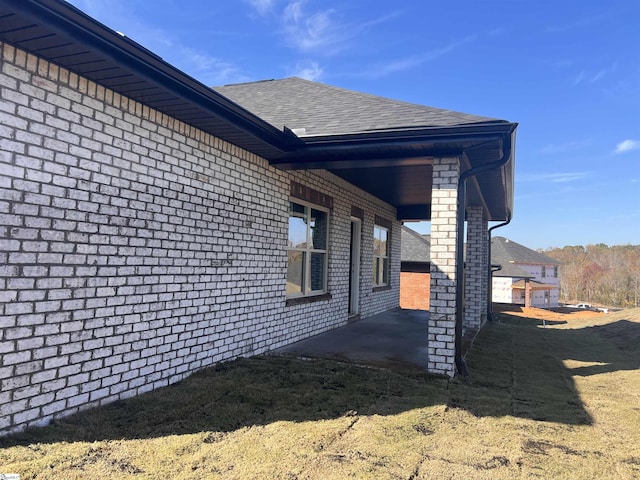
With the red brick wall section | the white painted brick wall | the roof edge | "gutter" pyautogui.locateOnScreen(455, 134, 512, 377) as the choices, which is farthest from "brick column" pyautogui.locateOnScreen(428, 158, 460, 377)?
the red brick wall section

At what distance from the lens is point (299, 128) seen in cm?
546

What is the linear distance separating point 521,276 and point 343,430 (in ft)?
105

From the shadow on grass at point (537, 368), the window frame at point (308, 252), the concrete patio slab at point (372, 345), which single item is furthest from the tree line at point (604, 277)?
the window frame at point (308, 252)

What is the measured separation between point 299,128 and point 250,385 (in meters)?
3.35

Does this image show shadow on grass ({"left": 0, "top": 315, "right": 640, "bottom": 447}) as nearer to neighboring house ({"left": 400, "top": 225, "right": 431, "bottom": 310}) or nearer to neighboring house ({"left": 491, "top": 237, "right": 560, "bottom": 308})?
neighboring house ({"left": 400, "top": 225, "right": 431, "bottom": 310})

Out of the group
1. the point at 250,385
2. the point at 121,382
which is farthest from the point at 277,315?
the point at 121,382

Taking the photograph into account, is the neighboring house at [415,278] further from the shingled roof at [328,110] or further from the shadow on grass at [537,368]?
the shingled roof at [328,110]

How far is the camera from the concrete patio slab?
5641mm

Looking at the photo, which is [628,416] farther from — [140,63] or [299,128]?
[140,63]

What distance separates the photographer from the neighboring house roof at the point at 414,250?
845 inches

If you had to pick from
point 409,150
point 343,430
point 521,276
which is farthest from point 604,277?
point 343,430

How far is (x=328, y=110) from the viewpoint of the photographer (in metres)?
6.26

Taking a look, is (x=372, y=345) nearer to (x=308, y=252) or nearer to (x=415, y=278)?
(x=308, y=252)

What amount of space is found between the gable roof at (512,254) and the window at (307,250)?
1106 inches
